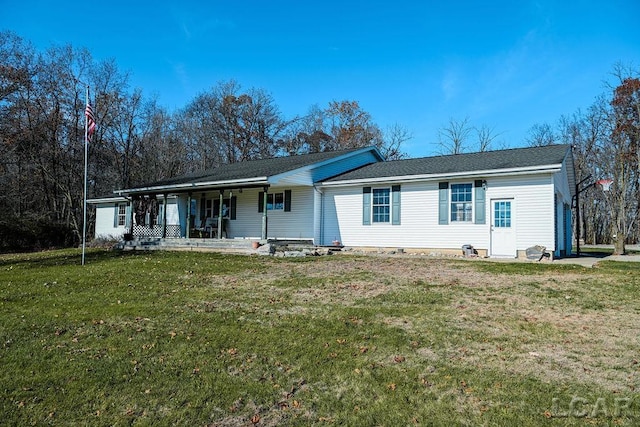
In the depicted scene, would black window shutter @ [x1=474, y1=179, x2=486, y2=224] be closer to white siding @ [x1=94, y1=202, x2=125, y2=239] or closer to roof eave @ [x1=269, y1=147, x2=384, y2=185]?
roof eave @ [x1=269, y1=147, x2=384, y2=185]

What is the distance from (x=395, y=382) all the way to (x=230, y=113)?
3529 centimetres

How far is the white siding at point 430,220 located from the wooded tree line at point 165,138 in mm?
6748

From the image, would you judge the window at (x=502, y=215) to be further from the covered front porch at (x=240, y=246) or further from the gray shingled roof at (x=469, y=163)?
the covered front porch at (x=240, y=246)

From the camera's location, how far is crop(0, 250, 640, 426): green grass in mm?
3385

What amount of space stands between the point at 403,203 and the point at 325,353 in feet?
38.7

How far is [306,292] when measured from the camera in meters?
7.89

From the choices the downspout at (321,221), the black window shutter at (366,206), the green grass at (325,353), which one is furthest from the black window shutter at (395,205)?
the green grass at (325,353)

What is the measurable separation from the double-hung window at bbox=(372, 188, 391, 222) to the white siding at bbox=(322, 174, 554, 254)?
322mm

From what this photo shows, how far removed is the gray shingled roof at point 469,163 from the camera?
45.5 feet

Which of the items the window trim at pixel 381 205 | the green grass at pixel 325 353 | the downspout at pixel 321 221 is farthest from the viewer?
the downspout at pixel 321 221

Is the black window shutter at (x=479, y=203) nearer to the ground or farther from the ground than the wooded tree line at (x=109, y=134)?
nearer to the ground

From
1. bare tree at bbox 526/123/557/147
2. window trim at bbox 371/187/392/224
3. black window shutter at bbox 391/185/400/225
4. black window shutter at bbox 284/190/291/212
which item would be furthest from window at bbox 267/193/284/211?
bare tree at bbox 526/123/557/147

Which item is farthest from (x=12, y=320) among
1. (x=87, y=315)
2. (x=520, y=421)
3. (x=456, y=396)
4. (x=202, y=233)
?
(x=202, y=233)

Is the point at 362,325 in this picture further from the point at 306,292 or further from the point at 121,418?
the point at 121,418
